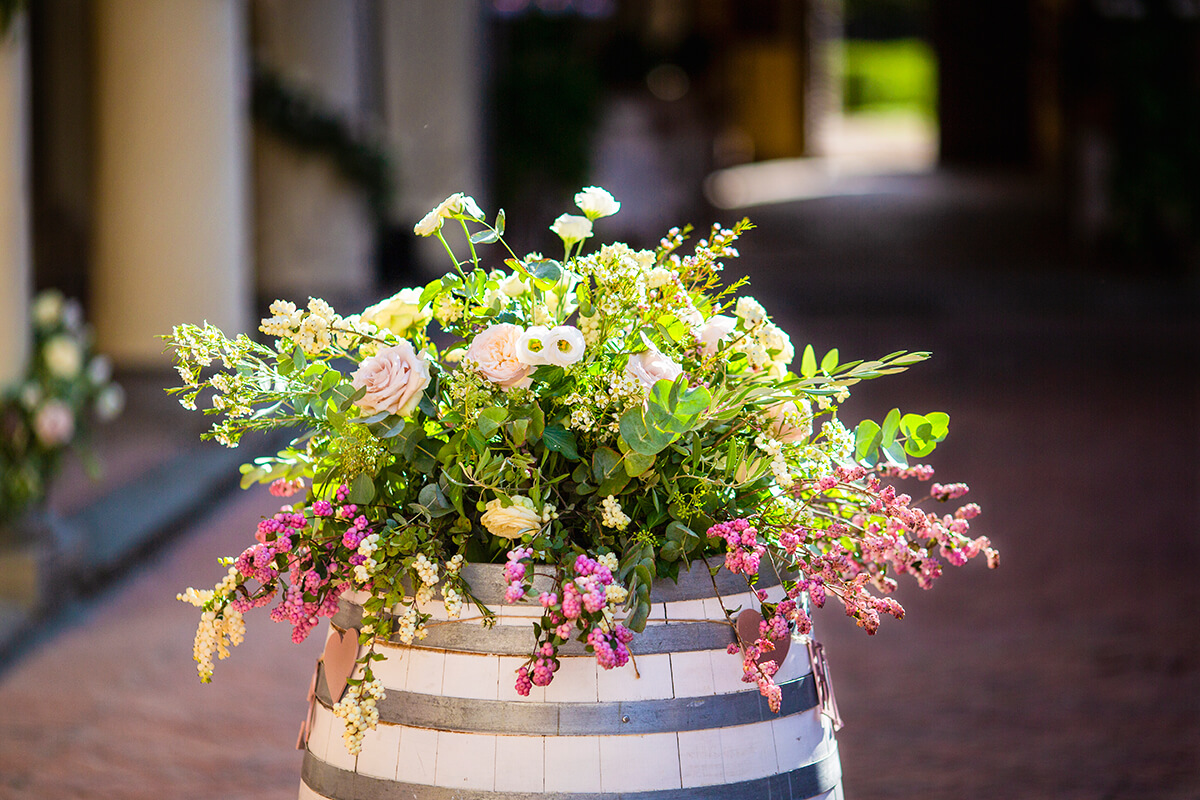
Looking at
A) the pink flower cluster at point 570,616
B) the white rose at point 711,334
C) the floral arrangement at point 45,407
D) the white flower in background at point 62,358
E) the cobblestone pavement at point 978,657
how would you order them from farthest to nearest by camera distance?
the white flower in background at point 62,358 → the floral arrangement at point 45,407 → the cobblestone pavement at point 978,657 → the white rose at point 711,334 → the pink flower cluster at point 570,616

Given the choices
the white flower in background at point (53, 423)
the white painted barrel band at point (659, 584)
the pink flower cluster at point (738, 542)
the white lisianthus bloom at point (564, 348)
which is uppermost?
the white flower in background at point (53, 423)

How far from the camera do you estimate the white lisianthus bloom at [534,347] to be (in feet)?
4.84

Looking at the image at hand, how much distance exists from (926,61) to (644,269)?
3580 centimetres

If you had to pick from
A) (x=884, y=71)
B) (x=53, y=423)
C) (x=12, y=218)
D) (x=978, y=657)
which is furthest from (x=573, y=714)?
(x=884, y=71)

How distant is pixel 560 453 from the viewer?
1589 millimetres

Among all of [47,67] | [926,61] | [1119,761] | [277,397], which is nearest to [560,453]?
[277,397]

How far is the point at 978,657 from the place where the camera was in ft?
13.8

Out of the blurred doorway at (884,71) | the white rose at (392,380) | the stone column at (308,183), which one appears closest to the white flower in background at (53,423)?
the white rose at (392,380)

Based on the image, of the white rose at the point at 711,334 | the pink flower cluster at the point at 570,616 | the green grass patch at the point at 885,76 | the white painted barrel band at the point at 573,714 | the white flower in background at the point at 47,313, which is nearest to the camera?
the pink flower cluster at the point at 570,616

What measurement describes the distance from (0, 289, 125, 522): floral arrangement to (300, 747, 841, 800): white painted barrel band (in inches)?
126

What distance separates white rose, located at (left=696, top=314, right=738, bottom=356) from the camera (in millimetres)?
1613

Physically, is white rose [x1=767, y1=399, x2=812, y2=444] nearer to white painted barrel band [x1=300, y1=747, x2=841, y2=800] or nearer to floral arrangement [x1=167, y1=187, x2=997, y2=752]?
floral arrangement [x1=167, y1=187, x2=997, y2=752]

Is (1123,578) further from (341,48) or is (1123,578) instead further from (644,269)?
(341,48)

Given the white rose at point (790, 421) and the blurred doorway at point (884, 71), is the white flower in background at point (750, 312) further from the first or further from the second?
the blurred doorway at point (884, 71)
